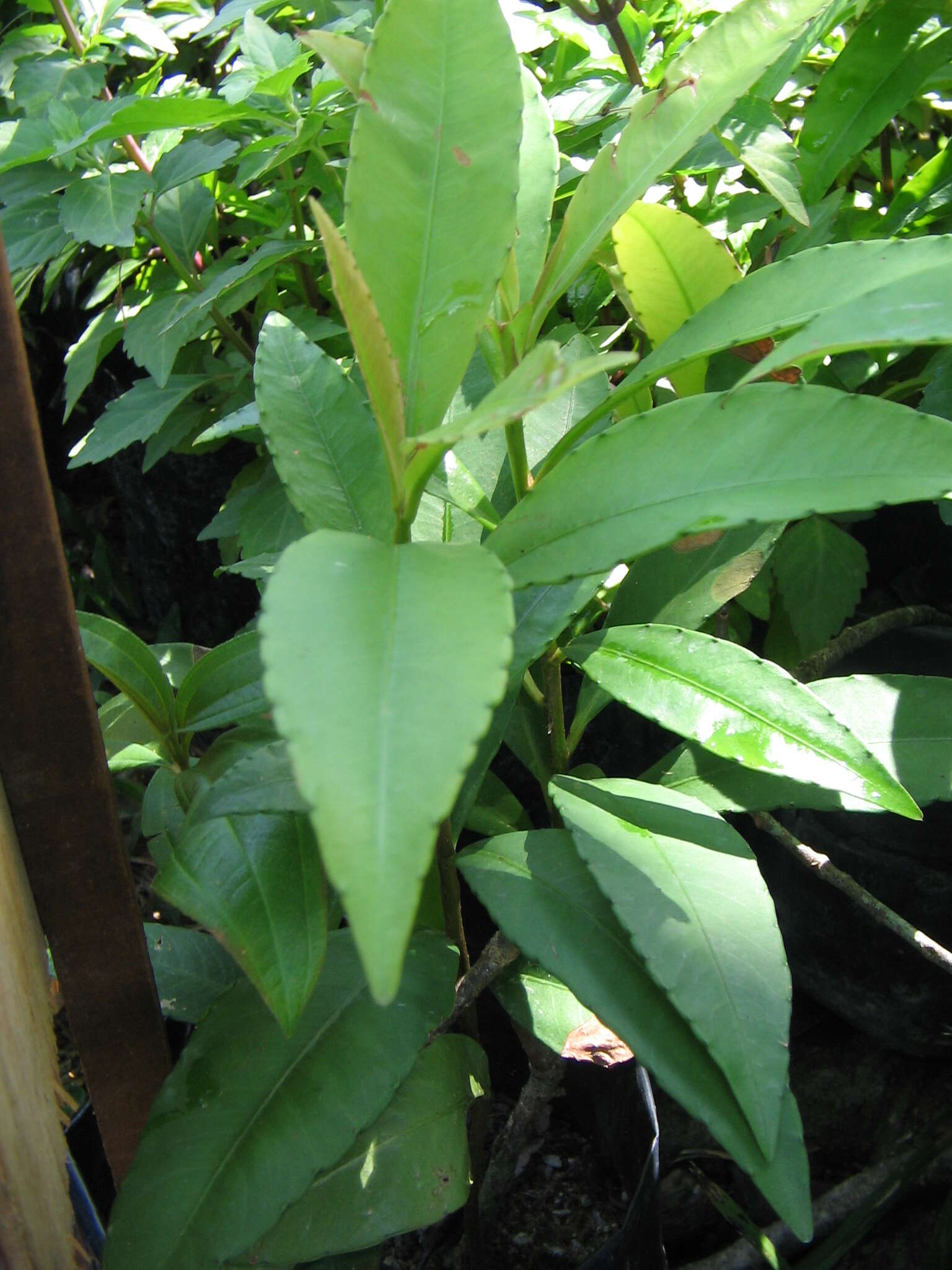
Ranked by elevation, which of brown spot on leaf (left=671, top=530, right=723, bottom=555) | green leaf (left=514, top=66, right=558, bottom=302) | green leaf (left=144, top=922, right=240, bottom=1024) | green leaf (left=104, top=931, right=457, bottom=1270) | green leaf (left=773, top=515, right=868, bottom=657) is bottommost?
green leaf (left=144, top=922, right=240, bottom=1024)

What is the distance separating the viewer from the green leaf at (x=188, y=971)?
2.51 feet

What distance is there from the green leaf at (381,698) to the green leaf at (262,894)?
0.20m

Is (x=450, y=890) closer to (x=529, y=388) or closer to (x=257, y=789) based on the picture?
(x=257, y=789)

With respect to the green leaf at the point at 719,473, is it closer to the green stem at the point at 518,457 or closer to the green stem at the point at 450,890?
the green stem at the point at 518,457

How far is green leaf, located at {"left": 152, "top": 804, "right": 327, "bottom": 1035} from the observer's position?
1.83 feet

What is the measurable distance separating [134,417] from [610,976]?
33.5 inches

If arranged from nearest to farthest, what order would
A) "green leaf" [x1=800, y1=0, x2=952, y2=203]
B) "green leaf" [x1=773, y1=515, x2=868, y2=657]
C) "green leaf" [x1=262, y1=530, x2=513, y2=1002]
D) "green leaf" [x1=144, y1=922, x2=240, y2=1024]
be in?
"green leaf" [x1=262, y1=530, x2=513, y2=1002]
"green leaf" [x1=144, y1=922, x2=240, y2=1024]
"green leaf" [x1=800, y1=0, x2=952, y2=203]
"green leaf" [x1=773, y1=515, x2=868, y2=657]

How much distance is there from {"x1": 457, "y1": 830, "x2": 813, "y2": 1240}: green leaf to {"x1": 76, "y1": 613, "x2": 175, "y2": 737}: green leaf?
0.82 ft

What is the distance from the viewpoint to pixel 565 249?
2.03 feet

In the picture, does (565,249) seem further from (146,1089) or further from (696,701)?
(146,1089)

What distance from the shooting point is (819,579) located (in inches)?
39.1

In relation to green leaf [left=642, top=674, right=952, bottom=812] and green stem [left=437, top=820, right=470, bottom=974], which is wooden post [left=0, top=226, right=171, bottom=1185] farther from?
green leaf [left=642, top=674, right=952, bottom=812]

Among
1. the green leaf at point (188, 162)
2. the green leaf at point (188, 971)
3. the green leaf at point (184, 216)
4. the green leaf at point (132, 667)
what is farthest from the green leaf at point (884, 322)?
the green leaf at point (184, 216)

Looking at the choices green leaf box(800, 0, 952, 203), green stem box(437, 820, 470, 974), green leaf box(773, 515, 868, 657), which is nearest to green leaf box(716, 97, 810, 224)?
green leaf box(800, 0, 952, 203)
